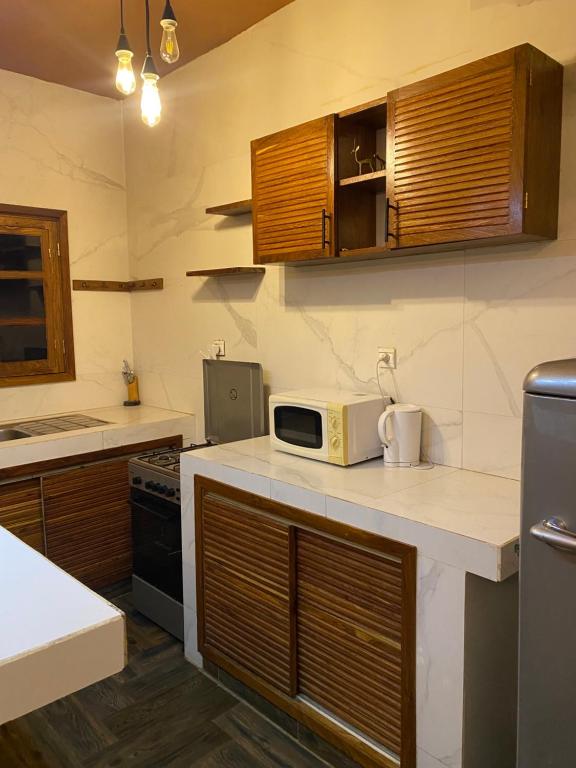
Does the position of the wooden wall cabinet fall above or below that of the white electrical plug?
above

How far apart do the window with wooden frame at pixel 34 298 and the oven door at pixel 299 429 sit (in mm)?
1775

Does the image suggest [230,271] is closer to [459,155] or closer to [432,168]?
[432,168]

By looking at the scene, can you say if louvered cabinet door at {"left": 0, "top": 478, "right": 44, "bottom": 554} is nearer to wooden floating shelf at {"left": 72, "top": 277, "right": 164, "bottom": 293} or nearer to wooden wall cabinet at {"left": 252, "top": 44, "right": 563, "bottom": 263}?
wooden floating shelf at {"left": 72, "top": 277, "right": 164, "bottom": 293}

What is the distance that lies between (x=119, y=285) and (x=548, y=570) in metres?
3.21

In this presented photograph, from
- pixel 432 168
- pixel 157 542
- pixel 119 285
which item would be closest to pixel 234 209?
pixel 432 168

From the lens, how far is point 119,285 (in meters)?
3.80

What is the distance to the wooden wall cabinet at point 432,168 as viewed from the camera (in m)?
1.69

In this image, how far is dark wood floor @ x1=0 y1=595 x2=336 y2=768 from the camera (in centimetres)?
199

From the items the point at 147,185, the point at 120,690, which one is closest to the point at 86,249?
the point at 147,185

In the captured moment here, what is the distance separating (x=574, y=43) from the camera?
1.76m

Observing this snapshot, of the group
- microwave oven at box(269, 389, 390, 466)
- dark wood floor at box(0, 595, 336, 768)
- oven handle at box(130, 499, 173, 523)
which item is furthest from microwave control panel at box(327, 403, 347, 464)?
dark wood floor at box(0, 595, 336, 768)

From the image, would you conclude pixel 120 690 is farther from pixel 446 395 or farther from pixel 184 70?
pixel 184 70

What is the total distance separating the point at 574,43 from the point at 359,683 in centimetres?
209

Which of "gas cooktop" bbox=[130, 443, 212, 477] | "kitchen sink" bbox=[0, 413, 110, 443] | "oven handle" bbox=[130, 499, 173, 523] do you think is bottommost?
"oven handle" bbox=[130, 499, 173, 523]
